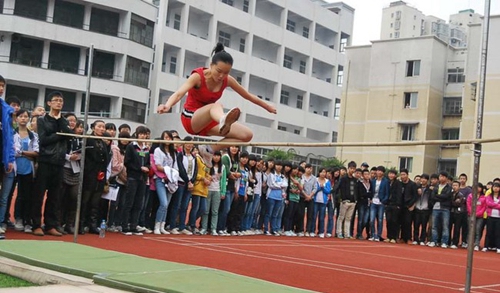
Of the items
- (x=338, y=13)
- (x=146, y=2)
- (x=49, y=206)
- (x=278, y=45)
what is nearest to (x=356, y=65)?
(x=278, y=45)

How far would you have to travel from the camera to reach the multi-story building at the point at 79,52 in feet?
96.4

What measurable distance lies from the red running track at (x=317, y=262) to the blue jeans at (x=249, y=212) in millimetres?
1064

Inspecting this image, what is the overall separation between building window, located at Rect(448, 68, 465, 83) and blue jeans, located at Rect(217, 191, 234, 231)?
28.6 metres

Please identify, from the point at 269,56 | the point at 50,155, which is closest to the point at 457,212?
the point at 50,155

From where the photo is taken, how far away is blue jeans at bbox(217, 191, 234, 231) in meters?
11.2

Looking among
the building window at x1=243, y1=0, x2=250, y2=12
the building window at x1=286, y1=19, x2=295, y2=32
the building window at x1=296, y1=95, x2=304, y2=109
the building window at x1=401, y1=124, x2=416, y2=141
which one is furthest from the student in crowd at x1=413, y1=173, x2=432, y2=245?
the building window at x1=286, y1=19, x2=295, y2=32

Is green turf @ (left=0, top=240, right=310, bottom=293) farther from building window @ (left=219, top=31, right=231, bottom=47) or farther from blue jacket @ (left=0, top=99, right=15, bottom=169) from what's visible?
building window @ (left=219, top=31, right=231, bottom=47)

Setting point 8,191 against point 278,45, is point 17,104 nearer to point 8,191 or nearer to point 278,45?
point 8,191

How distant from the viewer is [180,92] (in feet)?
18.1

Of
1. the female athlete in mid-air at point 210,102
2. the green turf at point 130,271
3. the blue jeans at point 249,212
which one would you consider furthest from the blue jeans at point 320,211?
the female athlete in mid-air at point 210,102

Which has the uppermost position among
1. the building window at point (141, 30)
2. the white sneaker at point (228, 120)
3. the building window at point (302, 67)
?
the building window at point (302, 67)

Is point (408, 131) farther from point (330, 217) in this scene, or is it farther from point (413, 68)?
point (330, 217)

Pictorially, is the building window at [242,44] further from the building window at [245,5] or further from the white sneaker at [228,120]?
the white sneaker at [228,120]

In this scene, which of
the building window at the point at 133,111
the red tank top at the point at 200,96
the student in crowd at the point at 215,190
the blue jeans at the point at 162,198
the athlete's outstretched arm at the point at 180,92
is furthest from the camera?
the building window at the point at 133,111
